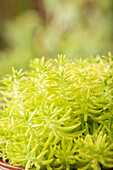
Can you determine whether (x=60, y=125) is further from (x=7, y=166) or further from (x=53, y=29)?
(x=53, y=29)

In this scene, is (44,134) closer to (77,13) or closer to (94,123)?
(94,123)

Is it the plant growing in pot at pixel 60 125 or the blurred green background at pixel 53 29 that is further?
the blurred green background at pixel 53 29

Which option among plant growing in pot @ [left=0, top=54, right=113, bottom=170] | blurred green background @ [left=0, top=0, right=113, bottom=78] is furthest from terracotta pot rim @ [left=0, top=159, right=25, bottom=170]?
blurred green background @ [left=0, top=0, right=113, bottom=78]

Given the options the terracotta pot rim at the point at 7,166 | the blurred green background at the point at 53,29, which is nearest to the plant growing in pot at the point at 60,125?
the terracotta pot rim at the point at 7,166

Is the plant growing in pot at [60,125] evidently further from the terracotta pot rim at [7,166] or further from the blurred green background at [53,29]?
the blurred green background at [53,29]

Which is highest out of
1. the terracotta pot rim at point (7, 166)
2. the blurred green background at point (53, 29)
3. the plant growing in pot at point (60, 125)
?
the blurred green background at point (53, 29)

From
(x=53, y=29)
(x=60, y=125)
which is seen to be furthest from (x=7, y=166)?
(x=53, y=29)

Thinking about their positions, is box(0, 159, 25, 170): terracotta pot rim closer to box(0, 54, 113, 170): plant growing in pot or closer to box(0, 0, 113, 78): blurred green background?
box(0, 54, 113, 170): plant growing in pot
